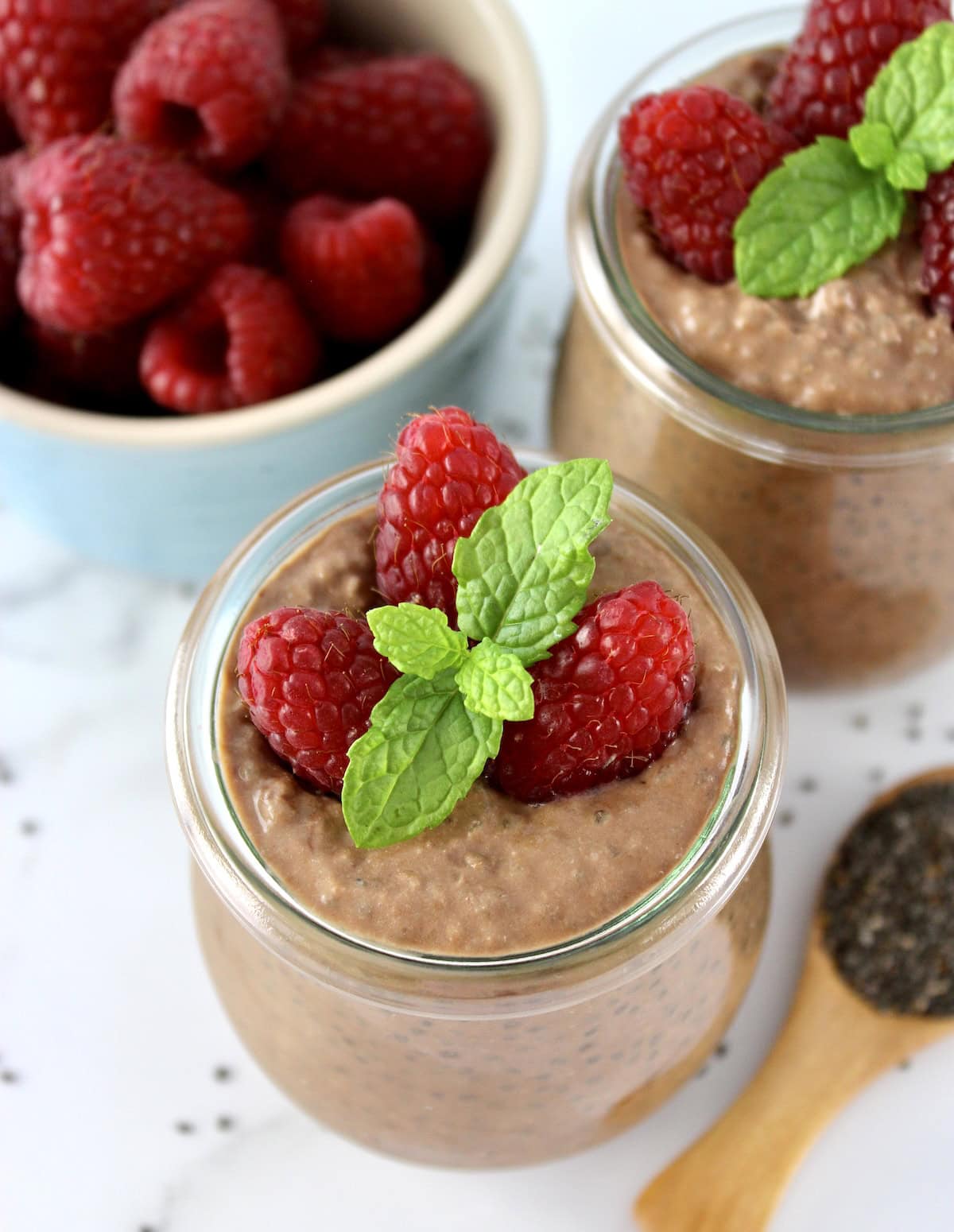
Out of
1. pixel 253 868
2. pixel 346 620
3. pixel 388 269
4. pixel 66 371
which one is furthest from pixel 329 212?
pixel 253 868

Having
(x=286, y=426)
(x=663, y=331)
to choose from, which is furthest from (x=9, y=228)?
(x=663, y=331)

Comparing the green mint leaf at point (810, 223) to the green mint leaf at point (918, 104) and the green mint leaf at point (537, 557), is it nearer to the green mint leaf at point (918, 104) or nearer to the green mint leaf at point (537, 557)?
the green mint leaf at point (918, 104)

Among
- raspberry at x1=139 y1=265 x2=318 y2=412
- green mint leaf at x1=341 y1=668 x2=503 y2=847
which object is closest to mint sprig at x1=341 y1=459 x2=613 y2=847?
green mint leaf at x1=341 y1=668 x2=503 y2=847

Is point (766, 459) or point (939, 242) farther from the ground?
point (939, 242)

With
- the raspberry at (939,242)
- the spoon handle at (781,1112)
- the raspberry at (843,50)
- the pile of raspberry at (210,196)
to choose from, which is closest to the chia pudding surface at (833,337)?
the raspberry at (939,242)

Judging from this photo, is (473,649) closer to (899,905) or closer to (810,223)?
(810,223)

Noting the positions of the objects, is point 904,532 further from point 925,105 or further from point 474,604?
point 474,604

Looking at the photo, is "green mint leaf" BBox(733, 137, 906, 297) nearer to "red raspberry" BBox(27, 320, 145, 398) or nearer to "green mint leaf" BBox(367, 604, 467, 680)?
"green mint leaf" BBox(367, 604, 467, 680)
